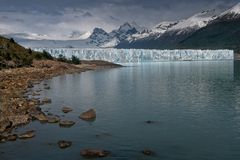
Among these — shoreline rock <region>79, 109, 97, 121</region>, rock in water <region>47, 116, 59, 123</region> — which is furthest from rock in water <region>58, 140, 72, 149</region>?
shoreline rock <region>79, 109, 97, 121</region>

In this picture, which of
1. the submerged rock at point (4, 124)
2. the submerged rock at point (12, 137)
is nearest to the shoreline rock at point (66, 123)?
the submerged rock at point (4, 124)

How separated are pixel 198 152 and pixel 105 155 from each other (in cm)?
525

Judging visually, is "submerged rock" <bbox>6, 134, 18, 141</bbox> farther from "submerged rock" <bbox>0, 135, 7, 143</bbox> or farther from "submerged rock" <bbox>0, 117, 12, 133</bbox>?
"submerged rock" <bbox>0, 117, 12, 133</bbox>

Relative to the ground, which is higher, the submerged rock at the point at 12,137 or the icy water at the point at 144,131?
the submerged rock at the point at 12,137

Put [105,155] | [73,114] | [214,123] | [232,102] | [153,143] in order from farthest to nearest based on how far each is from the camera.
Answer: [232,102], [73,114], [214,123], [153,143], [105,155]

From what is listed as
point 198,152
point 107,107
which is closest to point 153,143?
point 198,152

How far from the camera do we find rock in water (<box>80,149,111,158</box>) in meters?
20.4

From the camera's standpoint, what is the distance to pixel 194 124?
28.6 m

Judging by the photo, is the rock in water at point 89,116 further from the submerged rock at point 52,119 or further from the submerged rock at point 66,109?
the submerged rock at point 66,109

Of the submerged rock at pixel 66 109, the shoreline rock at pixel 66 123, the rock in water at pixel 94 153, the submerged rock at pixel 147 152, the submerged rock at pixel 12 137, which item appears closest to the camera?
the rock in water at pixel 94 153

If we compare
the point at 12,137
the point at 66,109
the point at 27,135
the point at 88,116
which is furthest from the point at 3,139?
the point at 66,109

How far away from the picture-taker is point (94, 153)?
67.3 ft

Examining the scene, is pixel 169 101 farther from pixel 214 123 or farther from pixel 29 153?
pixel 29 153

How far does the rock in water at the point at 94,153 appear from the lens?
20.4 meters
